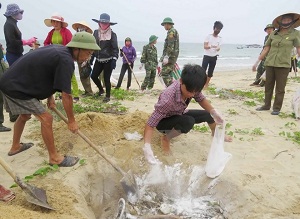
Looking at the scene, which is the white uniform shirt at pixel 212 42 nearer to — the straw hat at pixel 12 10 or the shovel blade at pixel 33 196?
the straw hat at pixel 12 10

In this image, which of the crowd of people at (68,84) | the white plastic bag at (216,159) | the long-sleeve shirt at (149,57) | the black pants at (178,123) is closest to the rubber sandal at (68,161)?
the crowd of people at (68,84)

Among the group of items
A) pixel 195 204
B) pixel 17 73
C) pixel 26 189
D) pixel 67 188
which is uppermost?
pixel 17 73

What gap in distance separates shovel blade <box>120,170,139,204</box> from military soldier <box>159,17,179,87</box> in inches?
178

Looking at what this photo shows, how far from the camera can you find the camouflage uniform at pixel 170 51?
685 centimetres

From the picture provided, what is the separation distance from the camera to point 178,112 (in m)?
3.37

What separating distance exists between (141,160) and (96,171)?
0.56m

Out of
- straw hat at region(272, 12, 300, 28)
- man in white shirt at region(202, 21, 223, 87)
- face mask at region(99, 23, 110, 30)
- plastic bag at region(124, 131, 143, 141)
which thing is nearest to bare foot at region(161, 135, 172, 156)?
plastic bag at region(124, 131, 143, 141)

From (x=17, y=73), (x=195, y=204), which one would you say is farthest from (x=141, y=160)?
(x=17, y=73)

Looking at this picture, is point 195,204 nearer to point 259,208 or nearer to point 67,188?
point 259,208

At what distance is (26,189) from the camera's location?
7.66 feet

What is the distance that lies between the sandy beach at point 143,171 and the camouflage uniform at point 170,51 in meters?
2.97

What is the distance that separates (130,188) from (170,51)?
15.2ft

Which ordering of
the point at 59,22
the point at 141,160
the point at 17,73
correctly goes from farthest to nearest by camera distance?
the point at 59,22
the point at 141,160
the point at 17,73

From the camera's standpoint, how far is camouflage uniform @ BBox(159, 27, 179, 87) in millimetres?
6848
